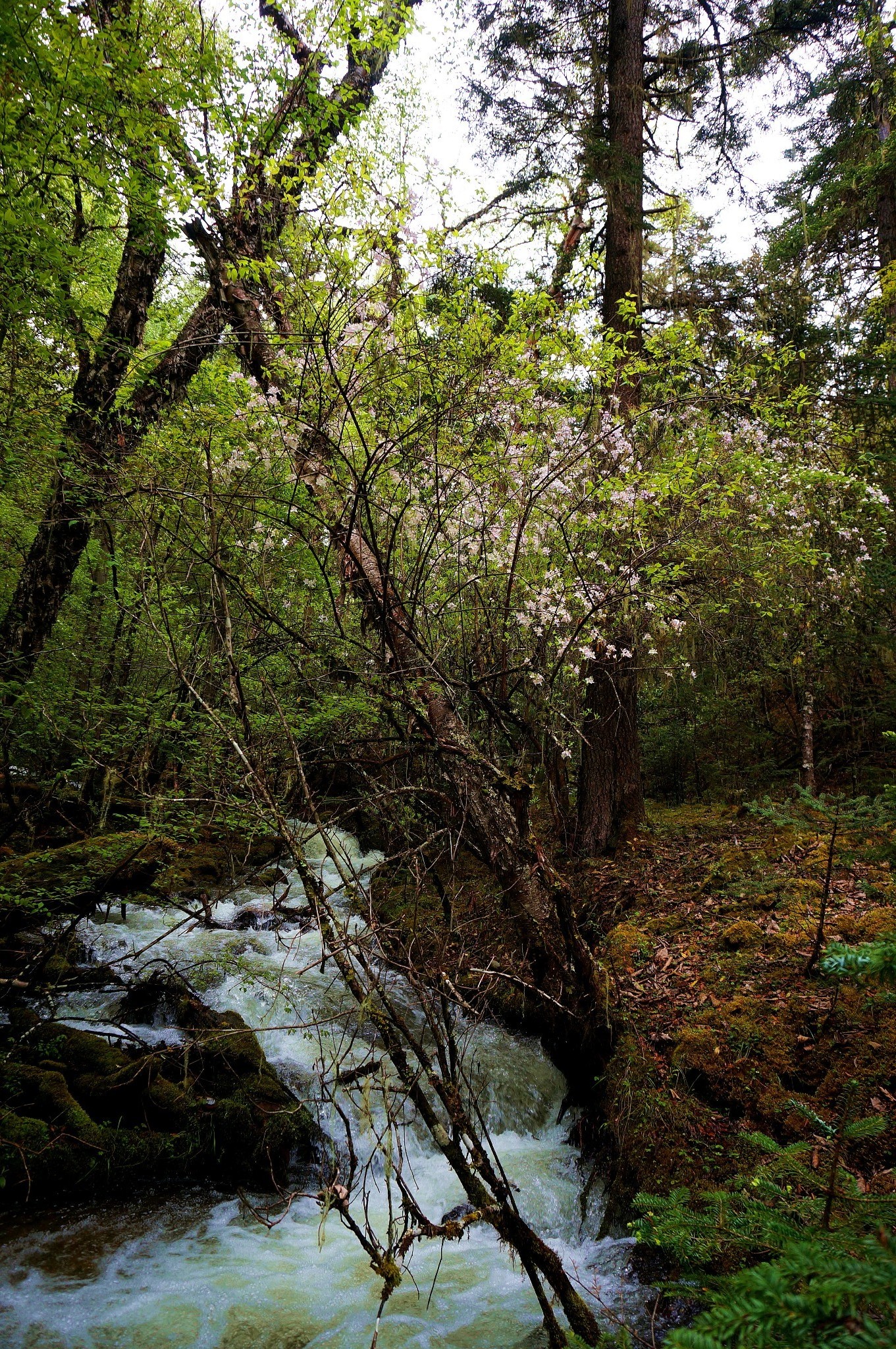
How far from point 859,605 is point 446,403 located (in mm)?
5566

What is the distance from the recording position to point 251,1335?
10.6ft

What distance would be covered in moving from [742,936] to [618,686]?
10.5 ft

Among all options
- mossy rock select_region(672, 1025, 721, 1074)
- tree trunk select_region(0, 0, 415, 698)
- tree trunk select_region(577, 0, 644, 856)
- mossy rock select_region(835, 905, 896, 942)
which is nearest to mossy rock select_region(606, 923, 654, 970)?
mossy rock select_region(672, 1025, 721, 1074)

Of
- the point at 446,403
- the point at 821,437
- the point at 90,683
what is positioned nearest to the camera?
the point at 446,403

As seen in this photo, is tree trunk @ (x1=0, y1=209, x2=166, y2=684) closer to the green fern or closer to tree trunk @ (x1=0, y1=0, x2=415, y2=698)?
tree trunk @ (x1=0, y1=0, x2=415, y2=698)

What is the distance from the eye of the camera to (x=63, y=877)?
15.3 ft

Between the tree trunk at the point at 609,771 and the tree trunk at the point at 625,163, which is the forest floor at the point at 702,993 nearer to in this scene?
the tree trunk at the point at 609,771

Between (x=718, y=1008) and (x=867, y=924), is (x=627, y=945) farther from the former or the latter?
(x=867, y=924)

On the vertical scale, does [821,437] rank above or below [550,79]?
below

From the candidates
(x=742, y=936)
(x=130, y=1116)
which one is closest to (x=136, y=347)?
(x=130, y=1116)

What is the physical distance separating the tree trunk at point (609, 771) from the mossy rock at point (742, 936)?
2529 millimetres

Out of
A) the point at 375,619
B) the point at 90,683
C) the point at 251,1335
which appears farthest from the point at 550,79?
the point at 251,1335

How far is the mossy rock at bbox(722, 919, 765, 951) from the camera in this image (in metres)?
4.79

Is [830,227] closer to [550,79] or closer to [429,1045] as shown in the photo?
[550,79]
